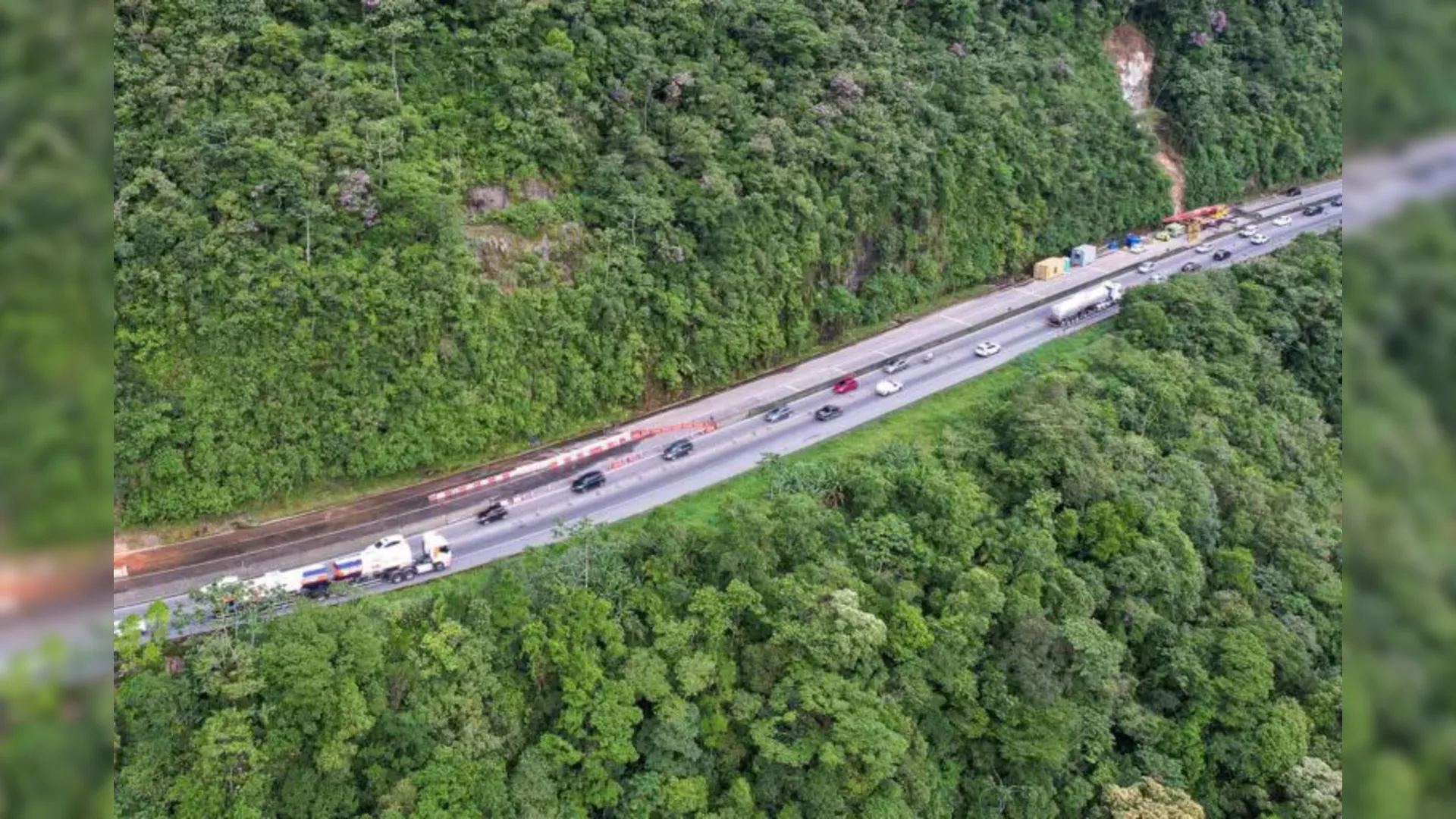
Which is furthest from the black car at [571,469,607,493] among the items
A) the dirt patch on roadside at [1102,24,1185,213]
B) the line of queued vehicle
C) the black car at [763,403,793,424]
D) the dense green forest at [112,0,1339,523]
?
the dirt patch on roadside at [1102,24,1185,213]

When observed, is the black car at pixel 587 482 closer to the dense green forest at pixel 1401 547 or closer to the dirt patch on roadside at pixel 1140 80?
the dense green forest at pixel 1401 547

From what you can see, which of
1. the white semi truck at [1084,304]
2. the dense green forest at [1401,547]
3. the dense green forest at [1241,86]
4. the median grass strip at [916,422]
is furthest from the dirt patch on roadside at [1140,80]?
the dense green forest at [1401,547]

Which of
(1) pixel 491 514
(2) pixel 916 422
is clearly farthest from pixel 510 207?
(2) pixel 916 422

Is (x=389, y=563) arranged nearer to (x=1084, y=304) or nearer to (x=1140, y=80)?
(x=1084, y=304)

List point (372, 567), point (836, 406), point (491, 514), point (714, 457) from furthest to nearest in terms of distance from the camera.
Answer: point (836, 406) → point (714, 457) → point (491, 514) → point (372, 567)

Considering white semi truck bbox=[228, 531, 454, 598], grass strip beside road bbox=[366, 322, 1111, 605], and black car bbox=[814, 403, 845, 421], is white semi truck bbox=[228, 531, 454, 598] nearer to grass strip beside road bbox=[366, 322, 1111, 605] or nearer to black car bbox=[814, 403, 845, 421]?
grass strip beside road bbox=[366, 322, 1111, 605]

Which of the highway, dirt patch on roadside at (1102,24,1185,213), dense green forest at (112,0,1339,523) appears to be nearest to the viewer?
dense green forest at (112,0,1339,523)
